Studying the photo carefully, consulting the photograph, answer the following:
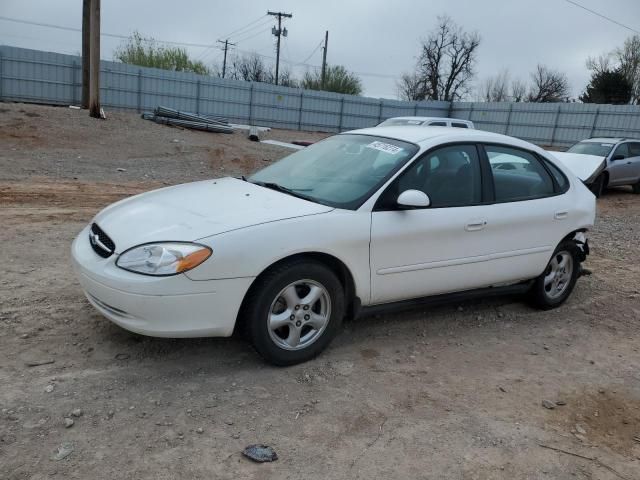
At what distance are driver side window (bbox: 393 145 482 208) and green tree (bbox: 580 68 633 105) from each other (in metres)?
46.3

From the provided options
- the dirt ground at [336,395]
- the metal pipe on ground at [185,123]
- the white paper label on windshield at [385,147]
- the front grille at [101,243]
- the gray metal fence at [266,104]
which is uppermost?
the gray metal fence at [266,104]

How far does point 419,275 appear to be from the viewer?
3.99 m

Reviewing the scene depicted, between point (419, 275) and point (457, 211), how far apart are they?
1.92 ft

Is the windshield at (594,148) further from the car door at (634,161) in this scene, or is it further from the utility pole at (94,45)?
the utility pole at (94,45)

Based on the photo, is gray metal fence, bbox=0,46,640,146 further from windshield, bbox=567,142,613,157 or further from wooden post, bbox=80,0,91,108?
windshield, bbox=567,142,613,157

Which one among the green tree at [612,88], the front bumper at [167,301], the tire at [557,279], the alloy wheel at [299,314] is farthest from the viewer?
the green tree at [612,88]

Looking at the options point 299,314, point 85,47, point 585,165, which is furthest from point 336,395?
point 85,47

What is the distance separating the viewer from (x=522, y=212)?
14.8ft

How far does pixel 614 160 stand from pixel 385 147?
12.1 m

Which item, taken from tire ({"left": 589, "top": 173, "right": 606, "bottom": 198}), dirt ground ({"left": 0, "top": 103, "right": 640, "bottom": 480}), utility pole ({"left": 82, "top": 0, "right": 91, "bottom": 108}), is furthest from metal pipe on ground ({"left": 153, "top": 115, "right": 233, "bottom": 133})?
dirt ground ({"left": 0, "top": 103, "right": 640, "bottom": 480})

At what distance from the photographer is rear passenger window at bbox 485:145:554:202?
177 inches

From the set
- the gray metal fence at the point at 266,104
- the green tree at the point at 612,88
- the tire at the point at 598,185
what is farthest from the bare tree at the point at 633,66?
the tire at the point at 598,185

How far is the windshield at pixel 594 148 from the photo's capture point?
14096 millimetres

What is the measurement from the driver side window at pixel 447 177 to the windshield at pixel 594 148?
451 inches
